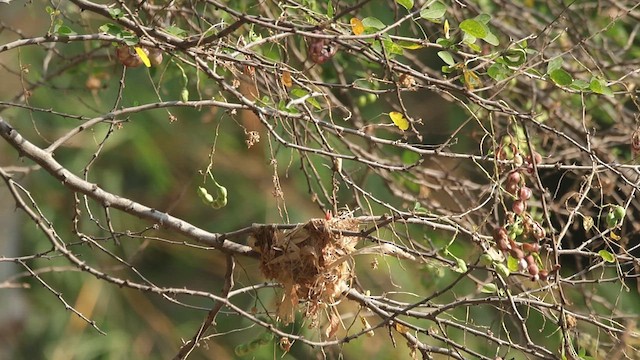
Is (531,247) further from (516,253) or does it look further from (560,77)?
(560,77)

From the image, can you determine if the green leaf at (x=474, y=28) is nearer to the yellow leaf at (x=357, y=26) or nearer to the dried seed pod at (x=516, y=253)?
the yellow leaf at (x=357, y=26)

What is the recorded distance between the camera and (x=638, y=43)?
9.26ft

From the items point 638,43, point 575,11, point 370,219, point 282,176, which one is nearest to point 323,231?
point 370,219

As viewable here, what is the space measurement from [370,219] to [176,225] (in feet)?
0.96

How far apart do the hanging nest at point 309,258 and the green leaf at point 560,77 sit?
14.5 inches

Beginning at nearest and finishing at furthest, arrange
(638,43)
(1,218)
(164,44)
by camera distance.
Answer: (164,44) < (638,43) < (1,218)

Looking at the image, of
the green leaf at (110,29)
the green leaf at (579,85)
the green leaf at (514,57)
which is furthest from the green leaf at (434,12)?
the green leaf at (110,29)

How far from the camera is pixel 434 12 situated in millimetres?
1455

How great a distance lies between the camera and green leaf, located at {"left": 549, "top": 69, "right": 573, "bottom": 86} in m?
1.46

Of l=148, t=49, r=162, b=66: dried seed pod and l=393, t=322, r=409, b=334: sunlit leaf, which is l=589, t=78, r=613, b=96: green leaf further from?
l=148, t=49, r=162, b=66: dried seed pod

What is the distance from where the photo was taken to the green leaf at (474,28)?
143cm

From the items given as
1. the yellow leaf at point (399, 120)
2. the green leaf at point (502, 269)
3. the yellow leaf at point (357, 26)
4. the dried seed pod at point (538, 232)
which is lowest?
the green leaf at point (502, 269)

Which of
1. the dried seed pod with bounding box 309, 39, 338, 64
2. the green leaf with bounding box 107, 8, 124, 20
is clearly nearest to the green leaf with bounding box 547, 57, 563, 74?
the dried seed pod with bounding box 309, 39, 338, 64

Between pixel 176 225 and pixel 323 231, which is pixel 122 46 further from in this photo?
pixel 323 231
